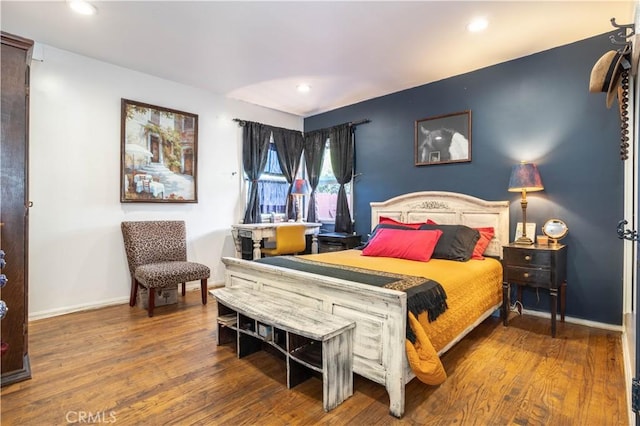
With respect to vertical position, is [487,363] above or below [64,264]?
below

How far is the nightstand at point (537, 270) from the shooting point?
8.94 feet

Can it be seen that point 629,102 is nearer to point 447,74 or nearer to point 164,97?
point 447,74

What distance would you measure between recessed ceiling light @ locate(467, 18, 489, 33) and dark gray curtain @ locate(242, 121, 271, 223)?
305 cm

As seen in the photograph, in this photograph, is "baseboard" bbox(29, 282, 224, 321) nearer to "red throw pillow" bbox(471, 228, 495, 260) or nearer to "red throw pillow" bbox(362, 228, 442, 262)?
"red throw pillow" bbox(362, 228, 442, 262)

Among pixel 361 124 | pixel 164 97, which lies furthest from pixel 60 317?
pixel 361 124

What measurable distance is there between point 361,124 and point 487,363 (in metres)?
3.44

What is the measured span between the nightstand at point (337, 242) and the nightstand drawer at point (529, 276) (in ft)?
6.53

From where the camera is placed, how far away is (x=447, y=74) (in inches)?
148

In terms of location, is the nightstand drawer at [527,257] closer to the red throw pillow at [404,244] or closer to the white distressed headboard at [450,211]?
the white distressed headboard at [450,211]

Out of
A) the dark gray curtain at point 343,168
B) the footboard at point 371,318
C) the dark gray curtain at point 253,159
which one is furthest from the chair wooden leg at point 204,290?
the dark gray curtain at point 343,168

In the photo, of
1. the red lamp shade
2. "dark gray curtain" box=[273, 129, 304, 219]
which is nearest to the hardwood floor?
the red lamp shade

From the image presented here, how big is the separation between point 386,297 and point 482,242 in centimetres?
206

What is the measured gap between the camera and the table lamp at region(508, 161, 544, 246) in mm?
3020

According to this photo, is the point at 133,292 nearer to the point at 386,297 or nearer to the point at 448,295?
the point at 386,297
